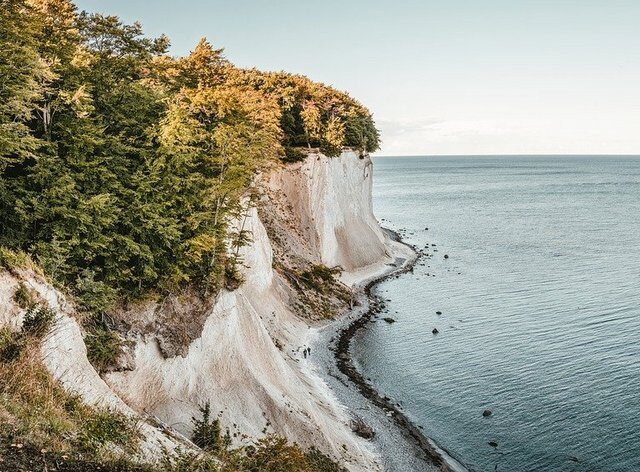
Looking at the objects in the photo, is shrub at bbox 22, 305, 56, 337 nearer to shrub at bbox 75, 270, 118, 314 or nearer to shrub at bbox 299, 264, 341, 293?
shrub at bbox 75, 270, 118, 314

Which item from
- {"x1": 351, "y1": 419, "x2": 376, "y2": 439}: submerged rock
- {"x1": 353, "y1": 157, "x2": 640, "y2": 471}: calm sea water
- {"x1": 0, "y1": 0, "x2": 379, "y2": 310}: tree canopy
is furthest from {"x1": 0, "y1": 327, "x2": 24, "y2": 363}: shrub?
{"x1": 353, "y1": 157, "x2": 640, "y2": 471}: calm sea water

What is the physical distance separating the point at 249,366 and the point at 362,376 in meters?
16.0

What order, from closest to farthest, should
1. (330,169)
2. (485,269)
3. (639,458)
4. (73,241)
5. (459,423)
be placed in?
1. (73,241)
2. (639,458)
3. (459,423)
4. (330,169)
5. (485,269)

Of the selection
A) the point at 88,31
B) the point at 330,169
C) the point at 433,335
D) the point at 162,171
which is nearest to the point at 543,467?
the point at 433,335

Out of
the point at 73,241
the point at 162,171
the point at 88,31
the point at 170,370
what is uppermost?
the point at 88,31

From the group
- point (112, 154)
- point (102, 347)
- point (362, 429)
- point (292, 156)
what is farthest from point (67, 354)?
point (292, 156)

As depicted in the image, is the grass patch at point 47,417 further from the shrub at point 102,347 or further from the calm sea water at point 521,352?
the calm sea water at point 521,352

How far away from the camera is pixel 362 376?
42.1 m

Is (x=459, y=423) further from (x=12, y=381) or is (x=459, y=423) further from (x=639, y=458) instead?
(x=12, y=381)

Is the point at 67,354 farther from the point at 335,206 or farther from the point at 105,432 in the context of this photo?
the point at 335,206

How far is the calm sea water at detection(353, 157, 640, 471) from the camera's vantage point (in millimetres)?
32000

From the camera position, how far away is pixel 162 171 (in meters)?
23.8

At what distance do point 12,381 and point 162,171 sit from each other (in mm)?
12864

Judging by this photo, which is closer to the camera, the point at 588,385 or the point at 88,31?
the point at 88,31
